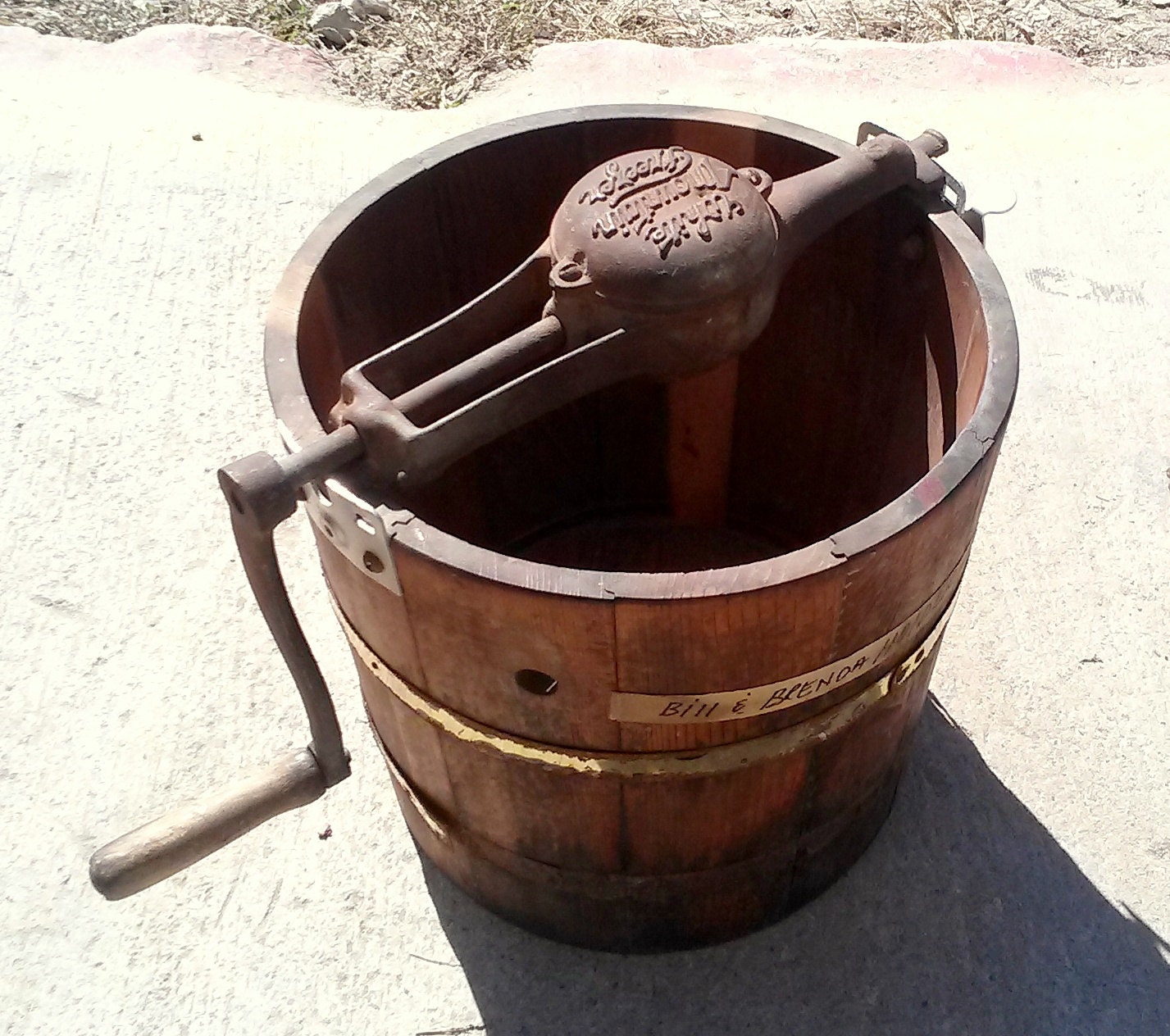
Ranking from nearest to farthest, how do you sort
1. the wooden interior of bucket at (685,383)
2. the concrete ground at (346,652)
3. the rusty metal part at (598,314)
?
the rusty metal part at (598,314) → the wooden interior of bucket at (685,383) → the concrete ground at (346,652)

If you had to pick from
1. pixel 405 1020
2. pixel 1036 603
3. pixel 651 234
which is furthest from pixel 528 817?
pixel 1036 603

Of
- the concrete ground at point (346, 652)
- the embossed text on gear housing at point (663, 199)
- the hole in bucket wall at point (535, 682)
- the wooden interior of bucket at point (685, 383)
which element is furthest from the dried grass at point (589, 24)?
the hole in bucket wall at point (535, 682)

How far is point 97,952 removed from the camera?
6.31ft

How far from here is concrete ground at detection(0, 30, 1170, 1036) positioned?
1870mm

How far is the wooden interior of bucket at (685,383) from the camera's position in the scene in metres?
1.73

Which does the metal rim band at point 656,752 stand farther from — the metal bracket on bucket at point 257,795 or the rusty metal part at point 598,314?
the rusty metal part at point 598,314

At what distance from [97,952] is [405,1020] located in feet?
1.76

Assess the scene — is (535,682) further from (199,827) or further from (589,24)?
(589,24)

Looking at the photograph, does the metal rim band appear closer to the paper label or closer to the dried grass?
the paper label

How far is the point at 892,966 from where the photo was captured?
6.17ft

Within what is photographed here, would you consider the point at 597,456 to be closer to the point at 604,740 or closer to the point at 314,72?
the point at 604,740

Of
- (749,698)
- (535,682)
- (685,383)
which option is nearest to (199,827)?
(535,682)

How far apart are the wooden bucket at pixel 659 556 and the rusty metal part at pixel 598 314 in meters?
0.11

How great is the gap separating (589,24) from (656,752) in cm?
327
